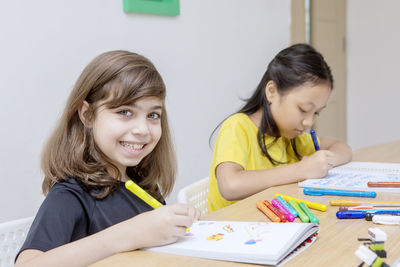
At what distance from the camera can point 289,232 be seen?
71 centimetres

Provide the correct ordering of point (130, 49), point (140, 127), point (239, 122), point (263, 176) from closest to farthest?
point (140, 127) < point (263, 176) < point (239, 122) < point (130, 49)

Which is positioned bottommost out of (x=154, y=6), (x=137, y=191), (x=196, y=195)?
(x=196, y=195)

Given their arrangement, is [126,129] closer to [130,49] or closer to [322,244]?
[322,244]

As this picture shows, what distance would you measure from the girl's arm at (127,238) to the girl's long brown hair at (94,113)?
214mm

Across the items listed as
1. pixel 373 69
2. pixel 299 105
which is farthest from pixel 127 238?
pixel 373 69

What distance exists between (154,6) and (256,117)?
75cm

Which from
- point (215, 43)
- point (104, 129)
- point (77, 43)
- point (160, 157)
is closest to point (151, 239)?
point (104, 129)

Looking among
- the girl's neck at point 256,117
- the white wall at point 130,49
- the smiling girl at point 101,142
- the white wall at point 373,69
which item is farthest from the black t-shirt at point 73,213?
the white wall at point 373,69

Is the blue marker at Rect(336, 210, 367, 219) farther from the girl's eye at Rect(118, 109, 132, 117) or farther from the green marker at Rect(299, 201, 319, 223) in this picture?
the girl's eye at Rect(118, 109, 132, 117)

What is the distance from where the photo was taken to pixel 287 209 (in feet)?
2.91

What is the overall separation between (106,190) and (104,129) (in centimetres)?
12

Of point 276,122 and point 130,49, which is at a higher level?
point 130,49

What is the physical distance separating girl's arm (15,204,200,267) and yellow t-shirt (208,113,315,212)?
22.0 inches

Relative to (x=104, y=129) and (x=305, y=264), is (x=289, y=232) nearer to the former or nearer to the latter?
(x=305, y=264)
